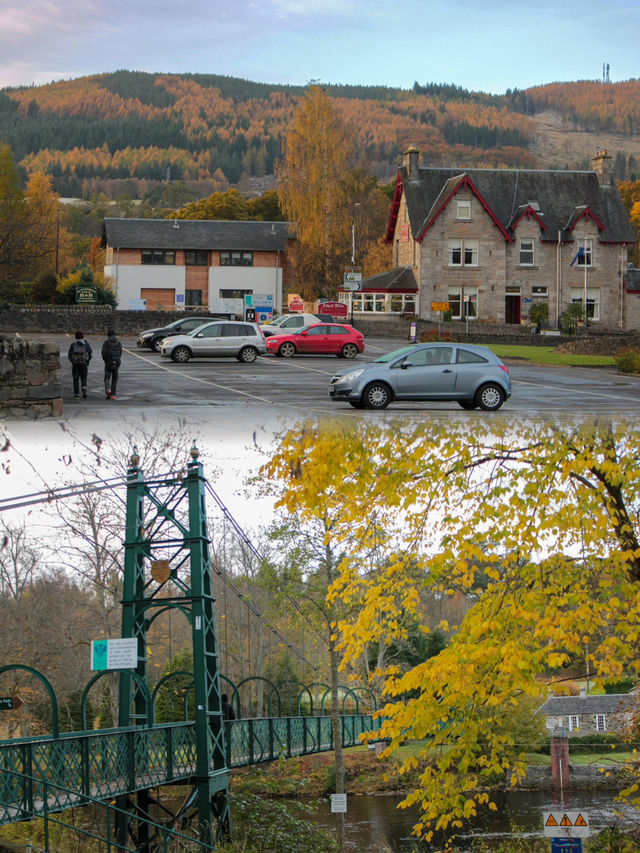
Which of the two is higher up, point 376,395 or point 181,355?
point 181,355

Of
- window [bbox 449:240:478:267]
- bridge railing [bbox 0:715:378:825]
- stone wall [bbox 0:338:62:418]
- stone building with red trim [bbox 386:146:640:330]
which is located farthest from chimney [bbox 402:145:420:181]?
stone wall [bbox 0:338:62:418]

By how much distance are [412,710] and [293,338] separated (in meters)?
23.8

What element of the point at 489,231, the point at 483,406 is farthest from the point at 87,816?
the point at 489,231

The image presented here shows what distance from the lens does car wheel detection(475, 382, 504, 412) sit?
16034 mm

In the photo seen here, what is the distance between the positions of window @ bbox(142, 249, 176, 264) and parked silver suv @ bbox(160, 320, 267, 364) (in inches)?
2185

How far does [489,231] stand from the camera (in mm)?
68312

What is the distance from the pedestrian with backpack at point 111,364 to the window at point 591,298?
179ft

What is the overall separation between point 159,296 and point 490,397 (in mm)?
71642

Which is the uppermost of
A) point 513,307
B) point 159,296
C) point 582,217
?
point 582,217

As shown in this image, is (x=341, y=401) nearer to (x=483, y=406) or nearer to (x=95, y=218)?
(x=483, y=406)

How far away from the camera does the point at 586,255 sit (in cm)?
6944

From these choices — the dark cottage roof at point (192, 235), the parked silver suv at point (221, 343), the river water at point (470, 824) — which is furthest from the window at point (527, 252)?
the parked silver suv at point (221, 343)

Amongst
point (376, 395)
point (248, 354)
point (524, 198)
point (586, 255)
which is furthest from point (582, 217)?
point (376, 395)

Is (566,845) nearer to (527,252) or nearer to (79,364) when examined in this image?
(79,364)
